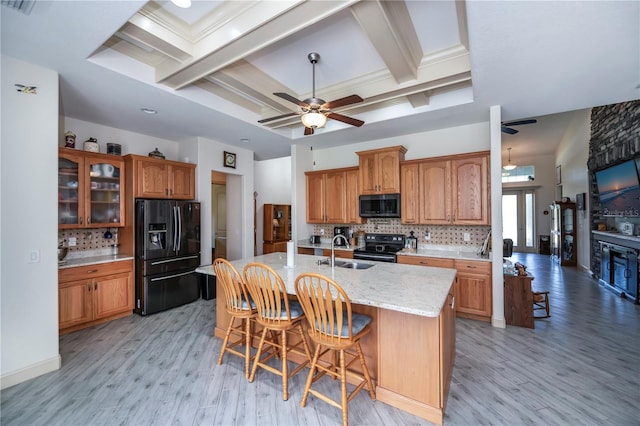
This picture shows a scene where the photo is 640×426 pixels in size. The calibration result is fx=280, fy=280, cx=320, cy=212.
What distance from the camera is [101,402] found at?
2.15 meters

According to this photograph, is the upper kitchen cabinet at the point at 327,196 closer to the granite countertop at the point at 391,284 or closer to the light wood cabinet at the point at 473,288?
the light wood cabinet at the point at 473,288

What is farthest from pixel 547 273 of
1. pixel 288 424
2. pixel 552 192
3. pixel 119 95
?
pixel 119 95

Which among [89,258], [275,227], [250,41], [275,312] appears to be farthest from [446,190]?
[89,258]

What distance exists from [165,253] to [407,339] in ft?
11.7

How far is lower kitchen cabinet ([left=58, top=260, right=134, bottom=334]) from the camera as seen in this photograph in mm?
3332

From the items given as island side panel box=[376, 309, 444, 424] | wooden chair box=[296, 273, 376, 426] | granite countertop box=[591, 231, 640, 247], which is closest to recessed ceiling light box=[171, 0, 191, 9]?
wooden chair box=[296, 273, 376, 426]

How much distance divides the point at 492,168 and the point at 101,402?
4.58 meters

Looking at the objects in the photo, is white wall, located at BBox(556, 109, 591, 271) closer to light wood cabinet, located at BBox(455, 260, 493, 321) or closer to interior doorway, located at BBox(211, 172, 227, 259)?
light wood cabinet, located at BBox(455, 260, 493, 321)

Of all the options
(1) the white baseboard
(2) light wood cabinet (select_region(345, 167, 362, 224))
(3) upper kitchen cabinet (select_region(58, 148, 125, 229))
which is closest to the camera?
(1) the white baseboard

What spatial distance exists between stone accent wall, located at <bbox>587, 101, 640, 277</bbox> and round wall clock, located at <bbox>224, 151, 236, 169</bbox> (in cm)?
643

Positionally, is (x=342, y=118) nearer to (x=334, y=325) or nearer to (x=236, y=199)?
(x=334, y=325)

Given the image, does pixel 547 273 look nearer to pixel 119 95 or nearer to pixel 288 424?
pixel 288 424

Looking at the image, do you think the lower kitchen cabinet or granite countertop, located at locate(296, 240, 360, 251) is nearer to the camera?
the lower kitchen cabinet

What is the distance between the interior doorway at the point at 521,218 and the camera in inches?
384
